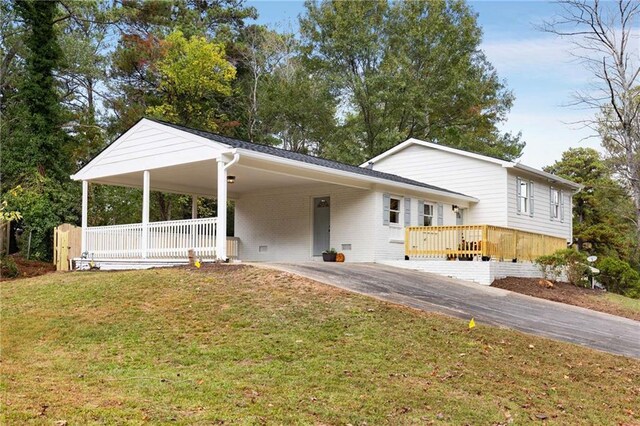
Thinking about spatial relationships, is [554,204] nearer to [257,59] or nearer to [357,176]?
[357,176]

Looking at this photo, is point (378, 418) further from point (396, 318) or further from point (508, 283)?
point (508, 283)

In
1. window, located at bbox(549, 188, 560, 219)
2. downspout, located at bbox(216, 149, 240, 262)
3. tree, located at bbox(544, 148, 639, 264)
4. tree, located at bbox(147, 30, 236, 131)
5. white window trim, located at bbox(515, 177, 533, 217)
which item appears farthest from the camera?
tree, located at bbox(544, 148, 639, 264)

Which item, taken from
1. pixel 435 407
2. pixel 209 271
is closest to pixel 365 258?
pixel 209 271

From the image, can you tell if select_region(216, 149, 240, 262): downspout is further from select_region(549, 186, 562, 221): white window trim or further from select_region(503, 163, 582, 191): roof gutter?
select_region(549, 186, 562, 221): white window trim

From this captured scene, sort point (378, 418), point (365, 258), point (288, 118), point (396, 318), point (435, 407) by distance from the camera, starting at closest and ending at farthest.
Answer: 1. point (378, 418)
2. point (435, 407)
3. point (396, 318)
4. point (365, 258)
5. point (288, 118)

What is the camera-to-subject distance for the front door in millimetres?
19188

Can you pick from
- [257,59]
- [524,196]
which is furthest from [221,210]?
[257,59]

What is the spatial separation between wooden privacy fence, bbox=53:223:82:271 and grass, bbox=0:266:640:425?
742 cm

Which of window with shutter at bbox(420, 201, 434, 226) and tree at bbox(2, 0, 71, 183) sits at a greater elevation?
tree at bbox(2, 0, 71, 183)

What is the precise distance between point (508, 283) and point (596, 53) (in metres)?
12.8

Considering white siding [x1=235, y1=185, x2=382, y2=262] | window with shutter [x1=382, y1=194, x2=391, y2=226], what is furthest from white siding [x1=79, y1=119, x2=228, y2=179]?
window with shutter [x1=382, y1=194, x2=391, y2=226]

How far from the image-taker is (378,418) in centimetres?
571

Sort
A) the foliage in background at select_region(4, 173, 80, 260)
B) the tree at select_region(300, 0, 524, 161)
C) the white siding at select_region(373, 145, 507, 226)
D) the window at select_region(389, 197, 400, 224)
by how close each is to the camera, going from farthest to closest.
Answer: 1. the tree at select_region(300, 0, 524, 161)
2. the white siding at select_region(373, 145, 507, 226)
3. the foliage in background at select_region(4, 173, 80, 260)
4. the window at select_region(389, 197, 400, 224)

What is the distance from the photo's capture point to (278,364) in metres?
7.22
